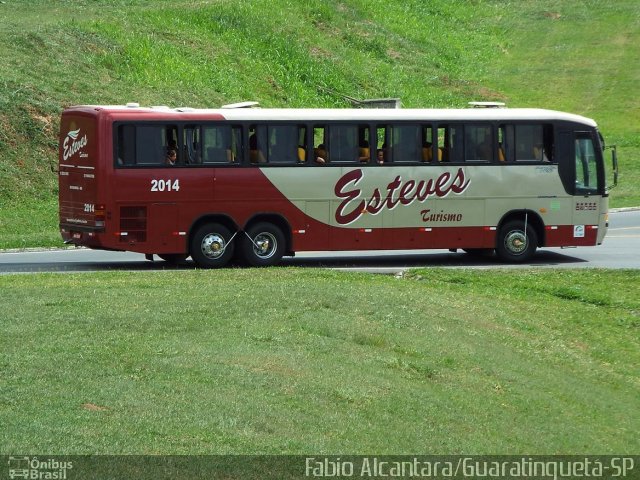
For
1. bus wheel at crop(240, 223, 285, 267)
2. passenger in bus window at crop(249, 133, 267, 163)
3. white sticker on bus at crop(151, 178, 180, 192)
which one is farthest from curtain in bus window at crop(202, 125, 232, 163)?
bus wheel at crop(240, 223, 285, 267)

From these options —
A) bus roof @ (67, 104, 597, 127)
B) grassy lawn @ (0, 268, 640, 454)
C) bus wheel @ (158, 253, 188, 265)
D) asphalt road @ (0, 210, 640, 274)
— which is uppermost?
bus roof @ (67, 104, 597, 127)

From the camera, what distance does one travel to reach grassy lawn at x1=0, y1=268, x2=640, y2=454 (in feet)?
37.4

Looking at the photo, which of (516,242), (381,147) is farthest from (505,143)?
(381,147)

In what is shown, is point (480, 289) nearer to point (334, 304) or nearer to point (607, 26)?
point (334, 304)

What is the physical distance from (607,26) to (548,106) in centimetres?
1576

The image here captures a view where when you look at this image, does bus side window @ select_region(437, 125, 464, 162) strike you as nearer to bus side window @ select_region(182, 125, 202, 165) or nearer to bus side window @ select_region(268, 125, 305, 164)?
bus side window @ select_region(268, 125, 305, 164)

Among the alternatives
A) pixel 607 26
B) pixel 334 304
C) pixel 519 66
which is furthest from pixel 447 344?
pixel 607 26

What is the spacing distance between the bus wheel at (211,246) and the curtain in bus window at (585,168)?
7.79 metres

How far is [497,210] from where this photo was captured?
88.3 feet

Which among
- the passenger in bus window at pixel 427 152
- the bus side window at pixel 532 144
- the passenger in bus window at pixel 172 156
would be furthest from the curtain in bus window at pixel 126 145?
the bus side window at pixel 532 144

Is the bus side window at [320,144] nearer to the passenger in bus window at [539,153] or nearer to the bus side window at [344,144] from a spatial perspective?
→ the bus side window at [344,144]

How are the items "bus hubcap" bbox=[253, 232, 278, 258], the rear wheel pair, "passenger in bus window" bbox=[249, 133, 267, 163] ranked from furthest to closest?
"bus hubcap" bbox=[253, 232, 278, 258]
"passenger in bus window" bbox=[249, 133, 267, 163]
the rear wheel pair

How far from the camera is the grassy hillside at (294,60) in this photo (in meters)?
37.0

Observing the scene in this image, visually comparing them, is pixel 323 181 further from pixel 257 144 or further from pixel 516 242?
pixel 516 242
